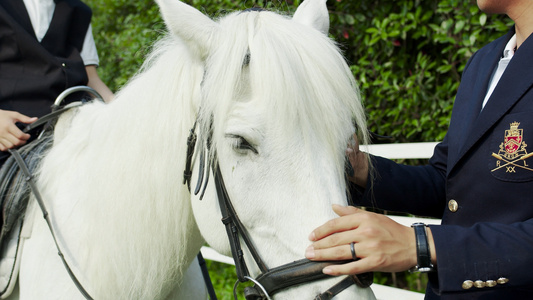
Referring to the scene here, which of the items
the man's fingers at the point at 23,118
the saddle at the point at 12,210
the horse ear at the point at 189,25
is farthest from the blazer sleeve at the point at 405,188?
the man's fingers at the point at 23,118

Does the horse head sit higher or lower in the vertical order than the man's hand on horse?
higher

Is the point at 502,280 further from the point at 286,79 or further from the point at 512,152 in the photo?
the point at 286,79

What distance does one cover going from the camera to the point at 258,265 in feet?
4.72

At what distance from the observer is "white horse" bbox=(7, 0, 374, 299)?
1.36m

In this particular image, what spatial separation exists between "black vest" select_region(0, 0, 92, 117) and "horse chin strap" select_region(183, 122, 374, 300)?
1193 mm

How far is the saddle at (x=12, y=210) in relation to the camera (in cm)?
191

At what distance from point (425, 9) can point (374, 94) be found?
87 centimetres

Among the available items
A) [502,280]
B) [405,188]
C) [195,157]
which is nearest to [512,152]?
[502,280]

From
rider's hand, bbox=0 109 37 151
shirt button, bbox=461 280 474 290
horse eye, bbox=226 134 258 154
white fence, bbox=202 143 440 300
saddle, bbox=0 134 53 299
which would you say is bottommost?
white fence, bbox=202 143 440 300

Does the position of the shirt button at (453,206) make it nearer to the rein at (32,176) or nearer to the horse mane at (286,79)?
the horse mane at (286,79)

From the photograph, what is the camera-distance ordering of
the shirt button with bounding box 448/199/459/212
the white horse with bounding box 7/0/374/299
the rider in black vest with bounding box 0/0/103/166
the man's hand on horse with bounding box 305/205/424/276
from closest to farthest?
the man's hand on horse with bounding box 305/205/424/276
the white horse with bounding box 7/0/374/299
the shirt button with bounding box 448/199/459/212
the rider in black vest with bounding box 0/0/103/166

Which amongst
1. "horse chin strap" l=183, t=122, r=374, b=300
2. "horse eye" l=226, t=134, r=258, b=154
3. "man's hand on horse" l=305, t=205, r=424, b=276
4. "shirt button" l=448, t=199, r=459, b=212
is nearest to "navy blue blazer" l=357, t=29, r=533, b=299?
"shirt button" l=448, t=199, r=459, b=212

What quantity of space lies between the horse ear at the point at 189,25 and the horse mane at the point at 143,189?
0.08m

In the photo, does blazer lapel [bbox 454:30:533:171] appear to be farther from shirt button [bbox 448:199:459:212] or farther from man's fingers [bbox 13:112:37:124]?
man's fingers [bbox 13:112:37:124]
